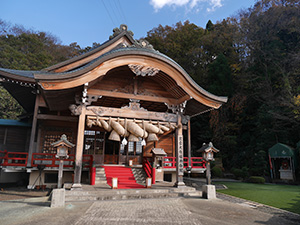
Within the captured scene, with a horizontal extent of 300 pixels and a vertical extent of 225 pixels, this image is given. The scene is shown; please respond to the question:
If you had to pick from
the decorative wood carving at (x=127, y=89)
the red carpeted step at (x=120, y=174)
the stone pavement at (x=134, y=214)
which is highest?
the decorative wood carving at (x=127, y=89)

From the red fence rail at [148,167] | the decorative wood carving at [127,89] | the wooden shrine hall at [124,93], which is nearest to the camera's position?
the wooden shrine hall at [124,93]

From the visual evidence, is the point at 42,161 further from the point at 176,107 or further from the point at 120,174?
the point at 176,107

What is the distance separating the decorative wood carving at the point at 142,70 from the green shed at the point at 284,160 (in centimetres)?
1630

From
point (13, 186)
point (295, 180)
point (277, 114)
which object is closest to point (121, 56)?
point (13, 186)

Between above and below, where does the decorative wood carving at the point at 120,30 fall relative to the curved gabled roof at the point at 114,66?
above

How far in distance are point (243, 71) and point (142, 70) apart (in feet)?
75.6

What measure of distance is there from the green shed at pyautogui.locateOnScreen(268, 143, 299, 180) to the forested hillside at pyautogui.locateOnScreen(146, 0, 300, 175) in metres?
0.93

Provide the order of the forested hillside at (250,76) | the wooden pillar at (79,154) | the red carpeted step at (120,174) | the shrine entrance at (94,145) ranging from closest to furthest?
the wooden pillar at (79,154), the red carpeted step at (120,174), the shrine entrance at (94,145), the forested hillside at (250,76)

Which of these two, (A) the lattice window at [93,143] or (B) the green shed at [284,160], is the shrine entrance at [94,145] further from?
(B) the green shed at [284,160]

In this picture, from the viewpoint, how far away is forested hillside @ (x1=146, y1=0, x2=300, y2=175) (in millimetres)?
21094

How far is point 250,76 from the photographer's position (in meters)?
25.7

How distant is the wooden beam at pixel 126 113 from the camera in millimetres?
9078

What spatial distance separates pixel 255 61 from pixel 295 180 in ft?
54.2

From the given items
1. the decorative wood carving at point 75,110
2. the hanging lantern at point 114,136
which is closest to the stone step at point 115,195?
the hanging lantern at point 114,136
